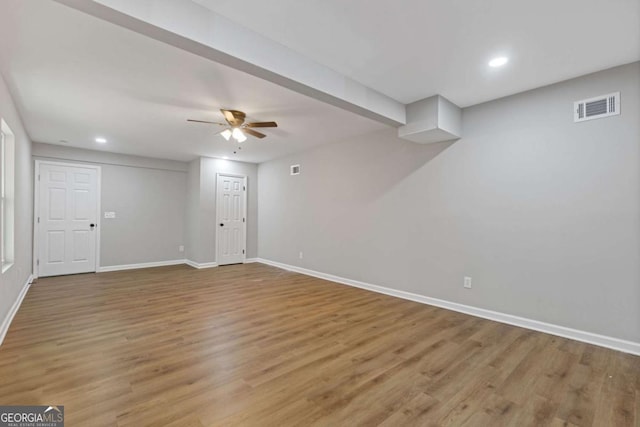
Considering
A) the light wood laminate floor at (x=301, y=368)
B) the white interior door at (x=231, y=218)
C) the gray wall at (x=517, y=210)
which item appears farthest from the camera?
the white interior door at (x=231, y=218)

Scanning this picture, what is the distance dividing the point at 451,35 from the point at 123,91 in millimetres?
3319

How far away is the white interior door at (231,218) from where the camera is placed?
7000mm

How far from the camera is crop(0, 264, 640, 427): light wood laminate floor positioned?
185 centimetres

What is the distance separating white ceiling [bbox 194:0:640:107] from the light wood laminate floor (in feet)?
8.74

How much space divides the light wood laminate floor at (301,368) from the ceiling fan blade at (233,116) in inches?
96.0

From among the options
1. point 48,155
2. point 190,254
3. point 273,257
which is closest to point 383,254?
point 273,257

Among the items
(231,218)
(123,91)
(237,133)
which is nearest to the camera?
(123,91)

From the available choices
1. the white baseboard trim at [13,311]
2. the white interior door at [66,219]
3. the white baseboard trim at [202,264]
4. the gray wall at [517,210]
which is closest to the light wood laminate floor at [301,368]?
the white baseboard trim at [13,311]

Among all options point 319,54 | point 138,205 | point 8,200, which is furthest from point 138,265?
point 319,54

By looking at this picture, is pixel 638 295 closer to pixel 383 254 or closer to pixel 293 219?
pixel 383 254

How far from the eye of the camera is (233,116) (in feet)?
12.2

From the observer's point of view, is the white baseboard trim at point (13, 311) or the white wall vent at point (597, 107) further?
the white baseboard trim at point (13, 311)

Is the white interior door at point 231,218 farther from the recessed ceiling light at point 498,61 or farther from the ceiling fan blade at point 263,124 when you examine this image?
the recessed ceiling light at point 498,61

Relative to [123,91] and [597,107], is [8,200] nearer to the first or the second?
[123,91]
